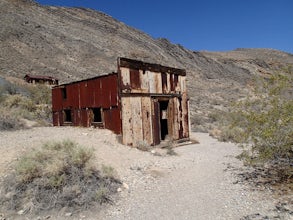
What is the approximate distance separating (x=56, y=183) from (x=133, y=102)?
18.0ft

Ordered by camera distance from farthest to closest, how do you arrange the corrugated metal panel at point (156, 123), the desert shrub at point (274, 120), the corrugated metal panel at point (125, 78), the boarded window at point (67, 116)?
the boarded window at point (67, 116)
the corrugated metal panel at point (156, 123)
the corrugated metal panel at point (125, 78)
the desert shrub at point (274, 120)

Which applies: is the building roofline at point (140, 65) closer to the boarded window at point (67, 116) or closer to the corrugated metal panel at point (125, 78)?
the corrugated metal panel at point (125, 78)

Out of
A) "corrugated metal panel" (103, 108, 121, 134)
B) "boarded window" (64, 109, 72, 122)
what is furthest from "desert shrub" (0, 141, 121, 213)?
"boarded window" (64, 109, 72, 122)

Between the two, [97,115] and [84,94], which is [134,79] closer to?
[97,115]

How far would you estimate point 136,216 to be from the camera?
5012 millimetres

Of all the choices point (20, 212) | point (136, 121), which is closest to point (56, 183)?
point (20, 212)

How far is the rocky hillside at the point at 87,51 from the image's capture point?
29234 millimetres

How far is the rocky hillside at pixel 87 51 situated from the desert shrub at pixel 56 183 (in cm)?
1381

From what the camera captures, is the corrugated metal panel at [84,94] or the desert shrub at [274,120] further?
the corrugated metal panel at [84,94]

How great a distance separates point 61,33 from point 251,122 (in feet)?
122

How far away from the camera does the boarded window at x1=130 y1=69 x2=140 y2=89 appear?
1077 cm

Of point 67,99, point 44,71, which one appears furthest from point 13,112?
point 44,71

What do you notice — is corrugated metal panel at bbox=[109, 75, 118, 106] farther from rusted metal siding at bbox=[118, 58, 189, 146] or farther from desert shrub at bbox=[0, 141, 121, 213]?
desert shrub at bbox=[0, 141, 121, 213]

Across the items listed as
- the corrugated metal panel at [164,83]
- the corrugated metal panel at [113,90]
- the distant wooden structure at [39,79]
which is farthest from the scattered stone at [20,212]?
the distant wooden structure at [39,79]
